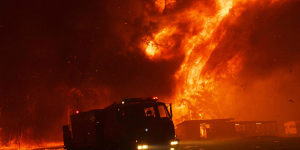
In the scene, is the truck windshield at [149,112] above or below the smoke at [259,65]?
below

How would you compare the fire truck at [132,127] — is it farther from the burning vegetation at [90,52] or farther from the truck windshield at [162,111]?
the burning vegetation at [90,52]

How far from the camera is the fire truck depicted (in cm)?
1586

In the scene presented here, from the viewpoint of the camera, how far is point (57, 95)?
112 feet

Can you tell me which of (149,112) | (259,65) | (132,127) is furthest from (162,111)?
(259,65)

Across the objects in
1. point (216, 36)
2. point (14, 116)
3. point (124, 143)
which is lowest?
point (124, 143)

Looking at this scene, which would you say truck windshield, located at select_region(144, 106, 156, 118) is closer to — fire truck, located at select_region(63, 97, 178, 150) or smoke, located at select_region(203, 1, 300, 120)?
fire truck, located at select_region(63, 97, 178, 150)

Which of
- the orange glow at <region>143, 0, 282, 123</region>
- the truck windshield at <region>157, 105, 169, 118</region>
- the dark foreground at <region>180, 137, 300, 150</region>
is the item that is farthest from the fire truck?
the orange glow at <region>143, 0, 282, 123</region>

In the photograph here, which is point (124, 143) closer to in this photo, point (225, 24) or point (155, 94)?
point (155, 94)

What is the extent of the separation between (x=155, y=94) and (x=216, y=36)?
8.27 metres

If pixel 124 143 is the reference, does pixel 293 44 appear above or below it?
above

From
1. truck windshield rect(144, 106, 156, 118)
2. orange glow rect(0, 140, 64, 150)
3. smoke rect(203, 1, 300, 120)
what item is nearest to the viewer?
truck windshield rect(144, 106, 156, 118)

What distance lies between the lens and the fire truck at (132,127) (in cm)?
1586

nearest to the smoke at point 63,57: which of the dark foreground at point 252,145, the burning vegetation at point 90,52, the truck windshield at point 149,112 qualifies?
the burning vegetation at point 90,52

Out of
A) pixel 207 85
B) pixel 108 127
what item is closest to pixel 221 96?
pixel 207 85
